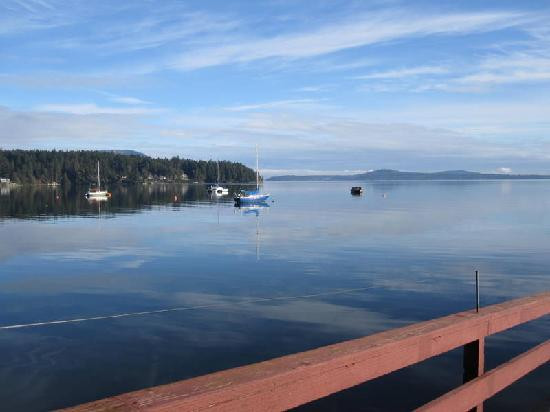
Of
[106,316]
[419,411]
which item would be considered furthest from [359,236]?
[419,411]

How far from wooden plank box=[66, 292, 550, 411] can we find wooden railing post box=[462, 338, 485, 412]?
0.18 metres

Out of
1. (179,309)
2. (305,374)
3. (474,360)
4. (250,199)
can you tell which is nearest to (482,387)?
(474,360)

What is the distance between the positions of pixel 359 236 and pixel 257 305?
25467 mm

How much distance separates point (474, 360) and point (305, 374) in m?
2.93

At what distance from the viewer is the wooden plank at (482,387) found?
559 cm

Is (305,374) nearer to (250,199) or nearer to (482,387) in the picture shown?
(482,387)

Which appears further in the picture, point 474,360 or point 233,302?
point 233,302

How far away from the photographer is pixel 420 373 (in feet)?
42.1

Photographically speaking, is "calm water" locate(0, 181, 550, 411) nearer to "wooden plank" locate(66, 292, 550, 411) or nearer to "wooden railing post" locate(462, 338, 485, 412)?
"wooden railing post" locate(462, 338, 485, 412)

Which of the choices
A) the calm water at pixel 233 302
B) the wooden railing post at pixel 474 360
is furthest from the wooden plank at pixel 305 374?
the calm water at pixel 233 302

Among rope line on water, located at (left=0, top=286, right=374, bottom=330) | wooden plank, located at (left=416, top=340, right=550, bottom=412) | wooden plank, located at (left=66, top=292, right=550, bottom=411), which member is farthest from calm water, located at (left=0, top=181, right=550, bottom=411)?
wooden plank, located at (left=66, top=292, right=550, bottom=411)

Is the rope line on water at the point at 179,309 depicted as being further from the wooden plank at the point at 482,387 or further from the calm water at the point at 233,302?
the wooden plank at the point at 482,387

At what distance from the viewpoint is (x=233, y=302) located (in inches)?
794

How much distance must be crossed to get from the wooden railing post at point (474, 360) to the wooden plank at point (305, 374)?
0.18 meters
